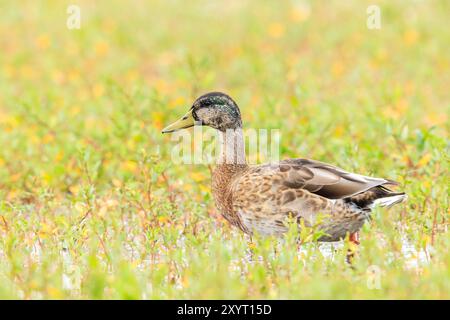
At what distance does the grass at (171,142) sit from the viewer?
4.59 m

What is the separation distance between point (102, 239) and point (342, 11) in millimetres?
8580

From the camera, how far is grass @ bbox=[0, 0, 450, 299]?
4.59m

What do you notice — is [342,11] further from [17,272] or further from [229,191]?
[17,272]

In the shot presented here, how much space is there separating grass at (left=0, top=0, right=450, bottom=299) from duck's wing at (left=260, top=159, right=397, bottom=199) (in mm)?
283

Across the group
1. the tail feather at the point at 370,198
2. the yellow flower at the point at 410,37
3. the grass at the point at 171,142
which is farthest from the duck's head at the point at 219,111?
the yellow flower at the point at 410,37

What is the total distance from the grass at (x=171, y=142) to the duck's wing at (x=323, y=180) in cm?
28

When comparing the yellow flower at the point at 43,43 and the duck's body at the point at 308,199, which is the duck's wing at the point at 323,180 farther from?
the yellow flower at the point at 43,43

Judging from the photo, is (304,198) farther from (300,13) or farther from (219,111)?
(300,13)

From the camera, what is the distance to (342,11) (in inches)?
528

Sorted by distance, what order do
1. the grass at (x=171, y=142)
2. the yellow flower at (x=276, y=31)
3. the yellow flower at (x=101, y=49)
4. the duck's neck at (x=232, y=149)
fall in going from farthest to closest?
the yellow flower at (x=276, y=31), the yellow flower at (x=101, y=49), the duck's neck at (x=232, y=149), the grass at (x=171, y=142)

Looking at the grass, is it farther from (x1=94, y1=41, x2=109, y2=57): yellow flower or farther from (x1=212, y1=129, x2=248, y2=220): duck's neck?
(x1=212, y1=129, x2=248, y2=220): duck's neck

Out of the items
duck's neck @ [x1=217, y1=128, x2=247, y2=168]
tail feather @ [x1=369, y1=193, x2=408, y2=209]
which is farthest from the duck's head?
tail feather @ [x1=369, y1=193, x2=408, y2=209]
